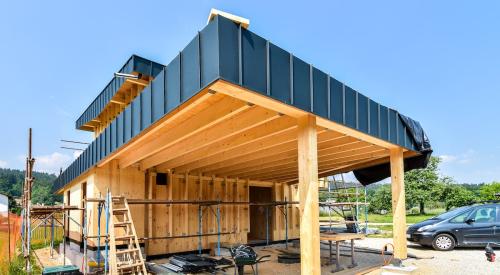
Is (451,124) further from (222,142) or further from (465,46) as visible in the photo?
(222,142)

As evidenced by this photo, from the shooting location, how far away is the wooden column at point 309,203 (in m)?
5.72

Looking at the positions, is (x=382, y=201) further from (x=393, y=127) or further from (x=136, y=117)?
(x=136, y=117)

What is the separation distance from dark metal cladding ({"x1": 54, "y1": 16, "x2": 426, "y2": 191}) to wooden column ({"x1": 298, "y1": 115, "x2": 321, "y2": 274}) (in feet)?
1.60

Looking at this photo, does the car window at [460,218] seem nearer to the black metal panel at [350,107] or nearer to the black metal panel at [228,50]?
the black metal panel at [350,107]

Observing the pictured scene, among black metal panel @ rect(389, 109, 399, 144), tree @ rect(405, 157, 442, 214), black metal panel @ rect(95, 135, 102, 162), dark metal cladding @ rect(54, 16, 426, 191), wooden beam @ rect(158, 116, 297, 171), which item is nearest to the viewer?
dark metal cladding @ rect(54, 16, 426, 191)

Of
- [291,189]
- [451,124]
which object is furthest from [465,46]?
[291,189]

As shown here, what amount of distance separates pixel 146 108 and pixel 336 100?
377cm

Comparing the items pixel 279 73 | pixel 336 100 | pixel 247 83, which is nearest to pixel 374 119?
pixel 336 100

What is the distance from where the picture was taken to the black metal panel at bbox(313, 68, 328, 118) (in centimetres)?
614

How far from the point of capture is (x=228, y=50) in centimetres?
458

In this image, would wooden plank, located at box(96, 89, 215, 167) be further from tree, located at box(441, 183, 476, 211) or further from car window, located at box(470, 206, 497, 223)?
tree, located at box(441, 183, 476, 211)

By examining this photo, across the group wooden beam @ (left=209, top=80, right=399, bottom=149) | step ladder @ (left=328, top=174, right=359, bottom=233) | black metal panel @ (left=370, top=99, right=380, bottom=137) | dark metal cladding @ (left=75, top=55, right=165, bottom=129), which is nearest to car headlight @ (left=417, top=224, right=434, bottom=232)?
step ladder @ (left=328, top=174, right=359, bottom=233)

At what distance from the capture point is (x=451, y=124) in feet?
119

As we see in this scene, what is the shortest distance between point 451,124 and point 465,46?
1402cm
